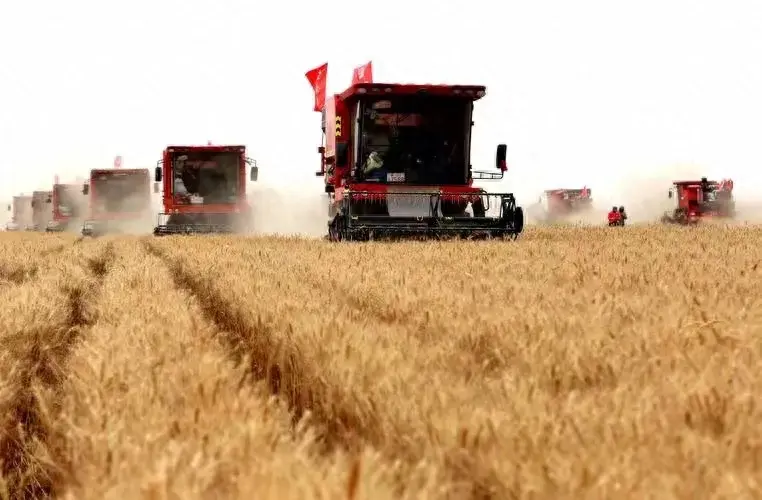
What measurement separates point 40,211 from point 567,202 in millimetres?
32635

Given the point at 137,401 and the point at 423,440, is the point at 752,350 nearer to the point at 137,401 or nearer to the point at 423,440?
the point at 423,440

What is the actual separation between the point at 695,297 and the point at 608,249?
5478 mm

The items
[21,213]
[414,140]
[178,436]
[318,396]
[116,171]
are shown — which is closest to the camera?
[178,436]

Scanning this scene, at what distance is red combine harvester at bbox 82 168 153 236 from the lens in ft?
109

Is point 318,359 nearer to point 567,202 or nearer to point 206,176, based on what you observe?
point 206,176

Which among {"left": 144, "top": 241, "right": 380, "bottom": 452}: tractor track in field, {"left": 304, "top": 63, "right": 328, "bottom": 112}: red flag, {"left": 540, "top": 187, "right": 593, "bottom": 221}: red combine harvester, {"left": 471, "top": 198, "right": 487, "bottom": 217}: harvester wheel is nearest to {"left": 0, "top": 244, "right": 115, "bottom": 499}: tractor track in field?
{"left": 144, "top": 241, "right": 380, "bottom": 452}: tractor track in field

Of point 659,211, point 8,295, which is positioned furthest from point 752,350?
point 659,211

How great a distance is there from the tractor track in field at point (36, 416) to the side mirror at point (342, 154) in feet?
30.3

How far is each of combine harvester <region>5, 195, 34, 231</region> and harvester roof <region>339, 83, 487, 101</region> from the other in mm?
49175

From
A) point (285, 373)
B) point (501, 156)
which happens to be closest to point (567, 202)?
point (501, 156)

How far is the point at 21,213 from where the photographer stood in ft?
195

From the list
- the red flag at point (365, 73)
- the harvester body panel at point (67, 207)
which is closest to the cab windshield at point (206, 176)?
the red flag at point (365, 73)

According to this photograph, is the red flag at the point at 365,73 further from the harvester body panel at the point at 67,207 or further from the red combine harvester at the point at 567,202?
the red combine harvester at the point at 567,202

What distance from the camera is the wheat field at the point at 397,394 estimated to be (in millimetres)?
1716
